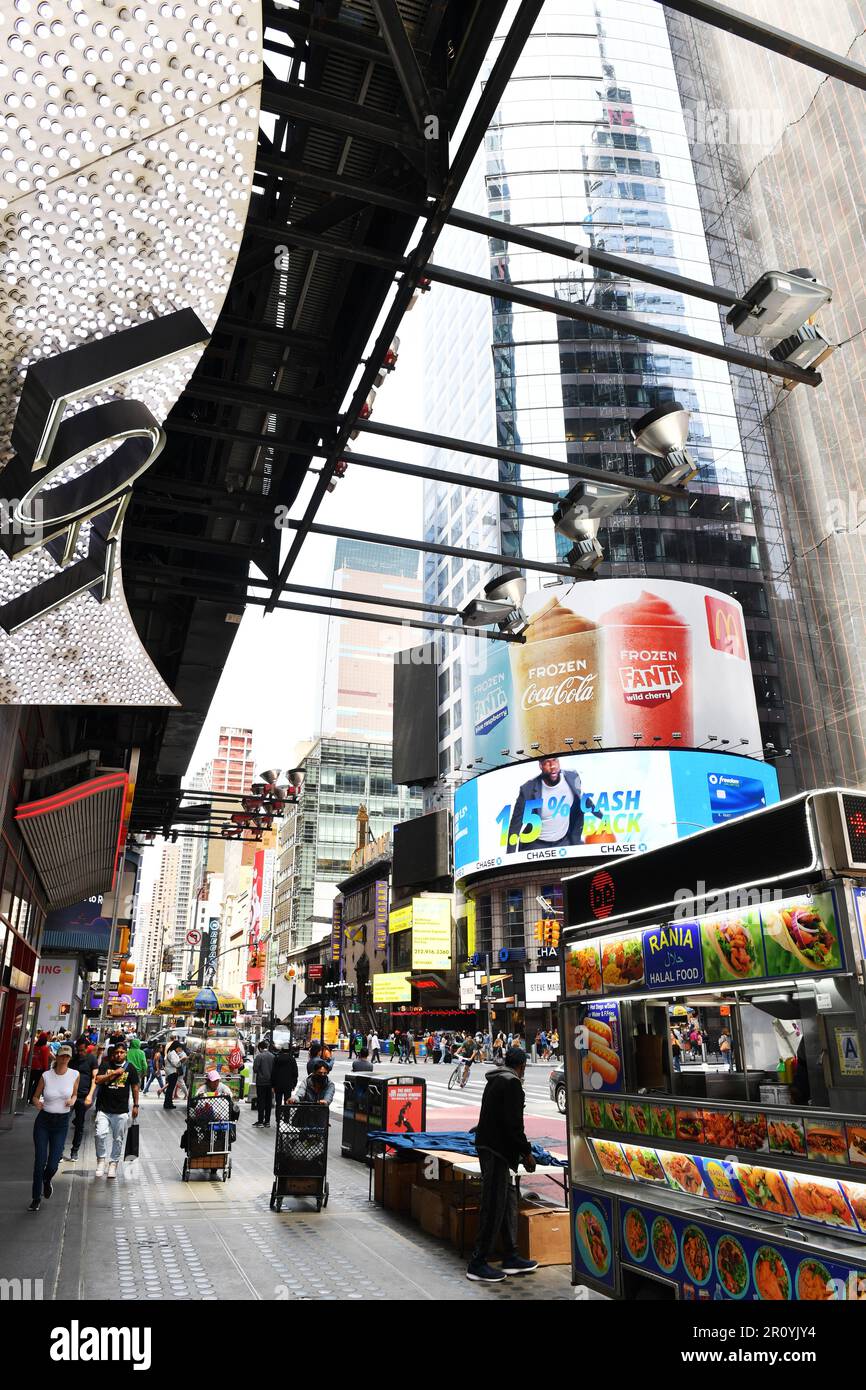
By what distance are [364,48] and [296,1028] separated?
300ft

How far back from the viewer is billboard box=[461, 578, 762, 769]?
5222 centimetres

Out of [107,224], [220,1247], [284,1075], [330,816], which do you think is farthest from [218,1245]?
[330,816]

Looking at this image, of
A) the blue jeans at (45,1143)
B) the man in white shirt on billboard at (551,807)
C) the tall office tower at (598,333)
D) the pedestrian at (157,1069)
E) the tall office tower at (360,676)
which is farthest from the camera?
the tall office tower at (360,676)

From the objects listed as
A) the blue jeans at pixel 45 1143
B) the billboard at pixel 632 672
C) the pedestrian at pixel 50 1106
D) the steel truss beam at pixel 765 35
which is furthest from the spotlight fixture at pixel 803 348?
the billboard at pixel 632 672

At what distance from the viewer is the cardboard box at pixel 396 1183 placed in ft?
32.9

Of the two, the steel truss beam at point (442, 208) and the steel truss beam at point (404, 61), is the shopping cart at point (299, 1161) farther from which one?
the steel truss beam at point (404, 61)

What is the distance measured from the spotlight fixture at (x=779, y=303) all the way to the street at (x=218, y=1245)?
713 cm

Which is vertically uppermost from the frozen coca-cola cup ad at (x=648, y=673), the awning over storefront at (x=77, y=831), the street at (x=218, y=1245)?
the frozen coca-cola cup ad at (x=648, y=673)

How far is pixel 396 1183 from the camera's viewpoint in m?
10.1

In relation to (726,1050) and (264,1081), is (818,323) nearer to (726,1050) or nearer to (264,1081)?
(264,1081)

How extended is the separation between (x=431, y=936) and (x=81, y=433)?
55.1 meters

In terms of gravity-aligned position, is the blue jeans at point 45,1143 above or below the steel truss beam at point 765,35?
below

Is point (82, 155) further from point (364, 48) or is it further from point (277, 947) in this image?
point (277, 947)
